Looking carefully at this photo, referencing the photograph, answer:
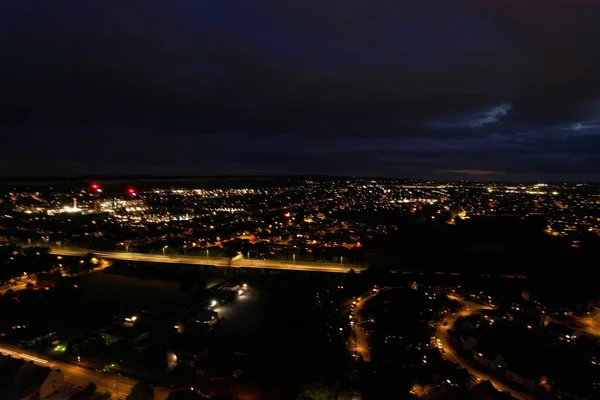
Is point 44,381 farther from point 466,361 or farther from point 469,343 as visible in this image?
point 469,343

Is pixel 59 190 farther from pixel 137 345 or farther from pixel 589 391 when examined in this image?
pixel 589 391

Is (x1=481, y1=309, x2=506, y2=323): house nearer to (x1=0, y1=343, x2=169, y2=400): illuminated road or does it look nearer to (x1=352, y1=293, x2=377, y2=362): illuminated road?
(x1=352, y1=293, x2=377, y2=362): illuminated road

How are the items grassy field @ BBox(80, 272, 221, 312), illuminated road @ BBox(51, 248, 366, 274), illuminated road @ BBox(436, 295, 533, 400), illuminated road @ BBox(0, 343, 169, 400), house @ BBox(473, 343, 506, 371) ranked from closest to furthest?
illuminated road @ BBox(0, 343, 169, 400) < illuminated road @ BBox(436, 295, 533, 400) < house @ BBox(473, 343, 506, 371) < grassy field @ BBox(80, 272, 221, 312) < illuminated road @ BBox(51, 248, 366, 274)

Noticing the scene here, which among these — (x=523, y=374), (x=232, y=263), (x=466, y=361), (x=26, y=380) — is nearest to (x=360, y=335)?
(x=466, y=361)

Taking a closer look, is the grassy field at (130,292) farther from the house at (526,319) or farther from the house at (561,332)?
the house at (561,332)

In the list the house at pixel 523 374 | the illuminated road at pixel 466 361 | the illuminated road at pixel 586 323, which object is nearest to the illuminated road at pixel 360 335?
the illuminated road at pixel 466 361

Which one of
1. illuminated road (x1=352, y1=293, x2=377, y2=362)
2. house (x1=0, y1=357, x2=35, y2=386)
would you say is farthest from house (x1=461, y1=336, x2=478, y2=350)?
house (x1=0, y1=357, x2=35, y2=386)
